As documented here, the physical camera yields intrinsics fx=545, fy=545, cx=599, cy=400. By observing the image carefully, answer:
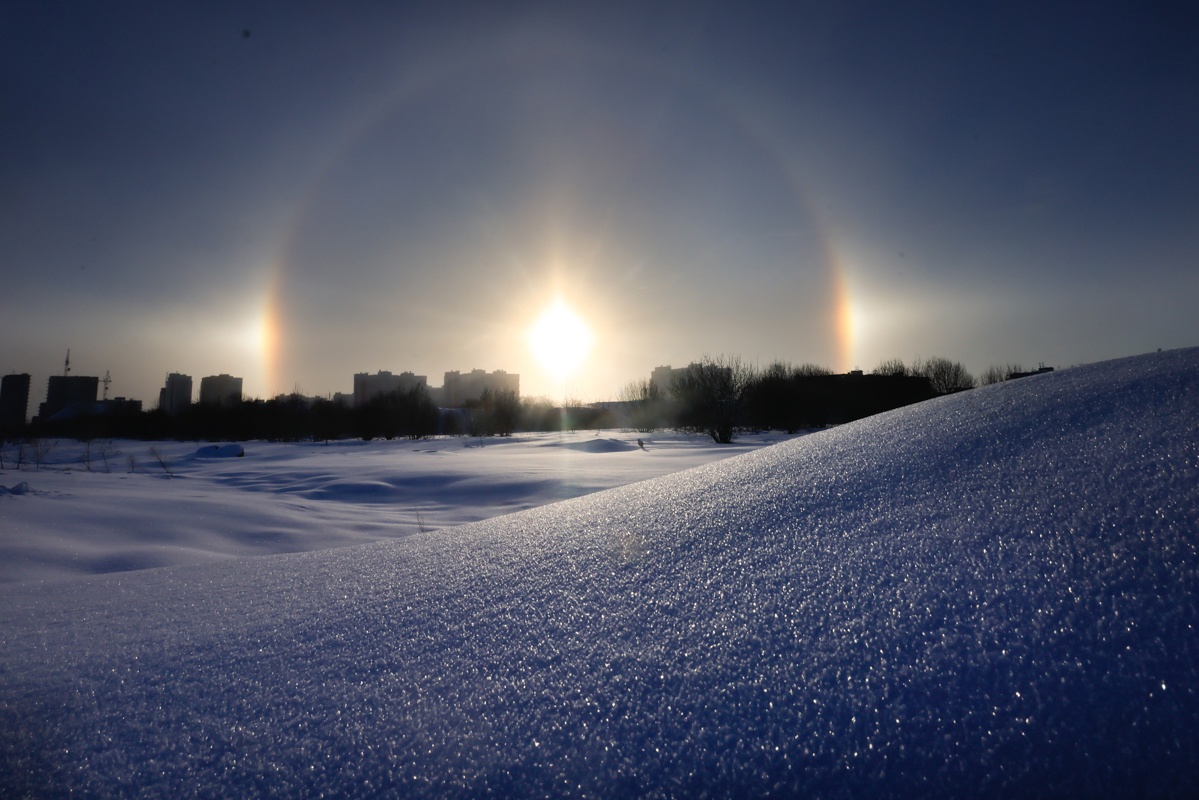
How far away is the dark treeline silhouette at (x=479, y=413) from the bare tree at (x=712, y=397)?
89 mm

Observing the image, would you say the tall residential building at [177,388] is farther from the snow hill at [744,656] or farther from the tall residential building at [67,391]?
the snow hill at [744,656]

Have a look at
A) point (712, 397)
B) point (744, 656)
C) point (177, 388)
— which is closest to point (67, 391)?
point (177, 388)

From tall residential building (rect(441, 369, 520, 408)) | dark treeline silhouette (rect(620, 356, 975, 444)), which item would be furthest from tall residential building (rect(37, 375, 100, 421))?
dark treeline silhouette (rect(620, 356, 975, 444))

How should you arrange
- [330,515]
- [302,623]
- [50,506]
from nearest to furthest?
1. [302,623]
2. [50,506]
3. [330,515]

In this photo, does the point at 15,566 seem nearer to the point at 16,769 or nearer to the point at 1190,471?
the point at 16,769

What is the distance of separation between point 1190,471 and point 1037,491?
0.71ft

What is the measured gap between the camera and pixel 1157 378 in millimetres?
1337

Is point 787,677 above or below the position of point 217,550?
above

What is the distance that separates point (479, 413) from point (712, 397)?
1169cm

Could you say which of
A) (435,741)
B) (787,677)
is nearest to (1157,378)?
(787,677)

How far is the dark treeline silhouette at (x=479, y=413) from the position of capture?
24938mm

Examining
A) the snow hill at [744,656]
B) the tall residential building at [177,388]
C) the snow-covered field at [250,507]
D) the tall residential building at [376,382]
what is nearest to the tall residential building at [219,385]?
the tall residential building at [177,388]

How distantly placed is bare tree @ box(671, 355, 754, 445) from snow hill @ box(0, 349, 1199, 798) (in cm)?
1630

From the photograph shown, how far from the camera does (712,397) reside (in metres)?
19.3
